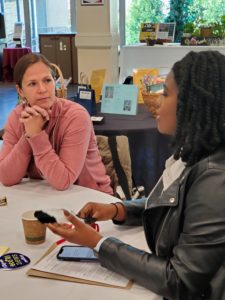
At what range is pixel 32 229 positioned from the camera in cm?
128

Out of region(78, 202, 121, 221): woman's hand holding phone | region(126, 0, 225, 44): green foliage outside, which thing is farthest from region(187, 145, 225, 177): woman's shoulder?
region(126, 0, 225, 44): green foliage outside

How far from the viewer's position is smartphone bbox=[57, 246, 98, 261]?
3.94 ft

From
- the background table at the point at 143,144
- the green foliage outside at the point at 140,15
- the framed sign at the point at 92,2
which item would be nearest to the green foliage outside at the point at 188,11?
the green foliage outside at the point at 140,15

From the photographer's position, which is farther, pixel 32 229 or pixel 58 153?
pixel 58 153

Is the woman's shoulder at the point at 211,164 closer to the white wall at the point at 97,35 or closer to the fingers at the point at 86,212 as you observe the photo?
the fingers at the point at 86,212

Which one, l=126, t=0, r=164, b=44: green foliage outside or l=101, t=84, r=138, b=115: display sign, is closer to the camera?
l=101, t=84, r=138, b=115: display sign

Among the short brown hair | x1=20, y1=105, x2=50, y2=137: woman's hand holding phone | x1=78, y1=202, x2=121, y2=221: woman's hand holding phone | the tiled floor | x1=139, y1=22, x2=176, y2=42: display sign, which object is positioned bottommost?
the tiled floor

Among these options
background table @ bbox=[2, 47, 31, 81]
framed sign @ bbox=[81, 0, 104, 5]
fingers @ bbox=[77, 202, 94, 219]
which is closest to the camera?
fingers @ bbox=[77, 202, 94, 219]

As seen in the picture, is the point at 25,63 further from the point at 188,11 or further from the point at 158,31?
the point at 188,11

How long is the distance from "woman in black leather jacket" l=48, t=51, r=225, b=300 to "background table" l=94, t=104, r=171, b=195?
5.00 feet

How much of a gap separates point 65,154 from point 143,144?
0.99 m

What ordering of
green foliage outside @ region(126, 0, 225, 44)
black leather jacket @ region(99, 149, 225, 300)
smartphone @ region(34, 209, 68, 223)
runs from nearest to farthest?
black leather jacket @ region(99, 149, 225, 300), smartphone @ region(34, 209, 68, 223), green foliage outside @ region(126, 0, 225, 44)

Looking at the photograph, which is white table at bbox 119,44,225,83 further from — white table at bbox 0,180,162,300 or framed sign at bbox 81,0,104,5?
white table at bbox 0,180,162,300

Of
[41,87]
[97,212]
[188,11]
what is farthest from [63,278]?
[188,11]
